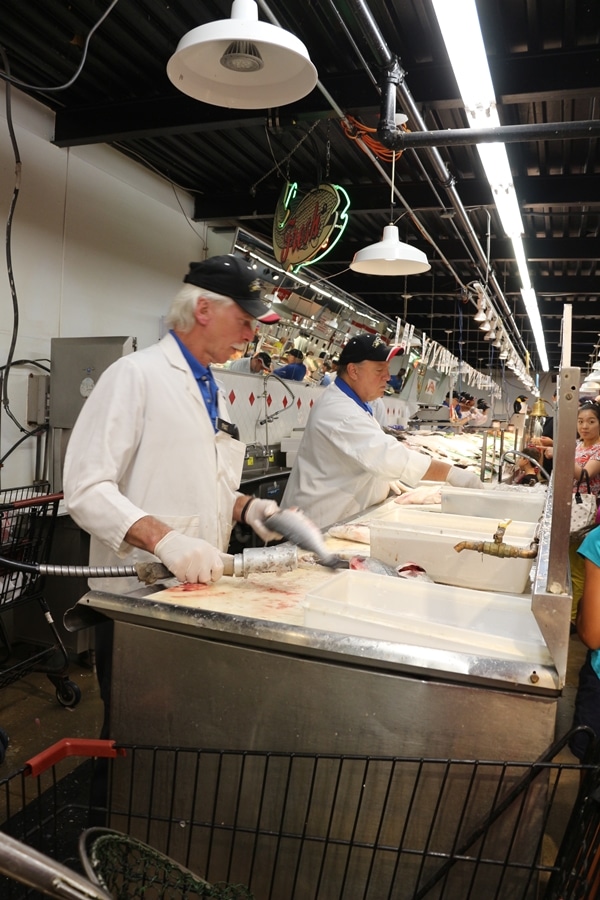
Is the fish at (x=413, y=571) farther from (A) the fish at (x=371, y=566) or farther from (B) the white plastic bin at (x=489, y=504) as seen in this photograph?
(B) the white plastic bin at (x=489, y=504)

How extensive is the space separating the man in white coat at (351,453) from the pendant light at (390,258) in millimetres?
1081

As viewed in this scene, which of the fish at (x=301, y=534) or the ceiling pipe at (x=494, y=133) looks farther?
the ceiling pipe at (x=494, y=133)

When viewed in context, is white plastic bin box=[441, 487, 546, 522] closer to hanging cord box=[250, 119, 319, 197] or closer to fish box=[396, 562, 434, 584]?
fish box=[396, 562, 434, 584]

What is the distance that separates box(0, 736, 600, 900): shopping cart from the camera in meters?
1.31

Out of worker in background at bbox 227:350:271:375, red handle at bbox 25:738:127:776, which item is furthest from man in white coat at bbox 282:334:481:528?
worker in background at bbox 227:350:271:375

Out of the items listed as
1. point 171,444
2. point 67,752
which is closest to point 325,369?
point 171,444

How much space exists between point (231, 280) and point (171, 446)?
60 centimetres

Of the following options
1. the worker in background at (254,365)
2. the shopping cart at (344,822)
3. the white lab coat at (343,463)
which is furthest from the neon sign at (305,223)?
the shopping cart at (344,822)

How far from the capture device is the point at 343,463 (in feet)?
12.0

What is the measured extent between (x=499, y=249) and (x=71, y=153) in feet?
22.1

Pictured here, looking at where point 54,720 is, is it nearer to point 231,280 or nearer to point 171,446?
point 171,446

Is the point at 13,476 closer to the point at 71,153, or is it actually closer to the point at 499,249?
the point at 71,153

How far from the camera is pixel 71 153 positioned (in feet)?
20.3

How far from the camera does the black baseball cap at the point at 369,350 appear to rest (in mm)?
3582
